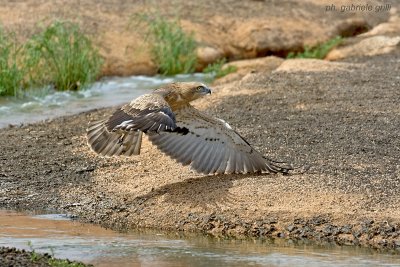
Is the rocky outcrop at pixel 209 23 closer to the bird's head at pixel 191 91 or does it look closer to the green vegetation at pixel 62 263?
the bird's head at pixel 191 91

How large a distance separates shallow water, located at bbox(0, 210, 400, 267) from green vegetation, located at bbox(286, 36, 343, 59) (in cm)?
1013

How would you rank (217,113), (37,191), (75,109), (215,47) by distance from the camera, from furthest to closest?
(215,47) → (75,109) → (217,113) → (37,191)

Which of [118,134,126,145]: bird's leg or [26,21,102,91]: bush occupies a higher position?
[118,134,126,145]: bird's leg

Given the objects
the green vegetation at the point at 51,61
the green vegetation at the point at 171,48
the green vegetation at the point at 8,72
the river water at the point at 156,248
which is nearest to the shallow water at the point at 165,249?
the river water at the point at 156,248

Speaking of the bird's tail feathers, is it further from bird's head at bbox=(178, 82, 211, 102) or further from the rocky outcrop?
the rocky outcrop

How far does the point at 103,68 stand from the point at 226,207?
8.71m

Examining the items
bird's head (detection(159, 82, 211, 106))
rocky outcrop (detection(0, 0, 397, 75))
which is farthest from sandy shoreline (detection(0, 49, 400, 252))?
rocky outcrop (detection(0, 0, 397, 75))

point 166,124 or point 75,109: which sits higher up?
point 166,124

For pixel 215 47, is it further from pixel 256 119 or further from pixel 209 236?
pixel 209 236

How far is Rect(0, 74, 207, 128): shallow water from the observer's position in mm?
12586

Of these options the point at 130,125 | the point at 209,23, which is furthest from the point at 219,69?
the point at 130,125

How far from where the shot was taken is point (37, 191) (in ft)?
27.0

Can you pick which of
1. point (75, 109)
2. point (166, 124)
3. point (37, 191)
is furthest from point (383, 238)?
point (75, 109)

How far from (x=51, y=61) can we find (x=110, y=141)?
594 cm
